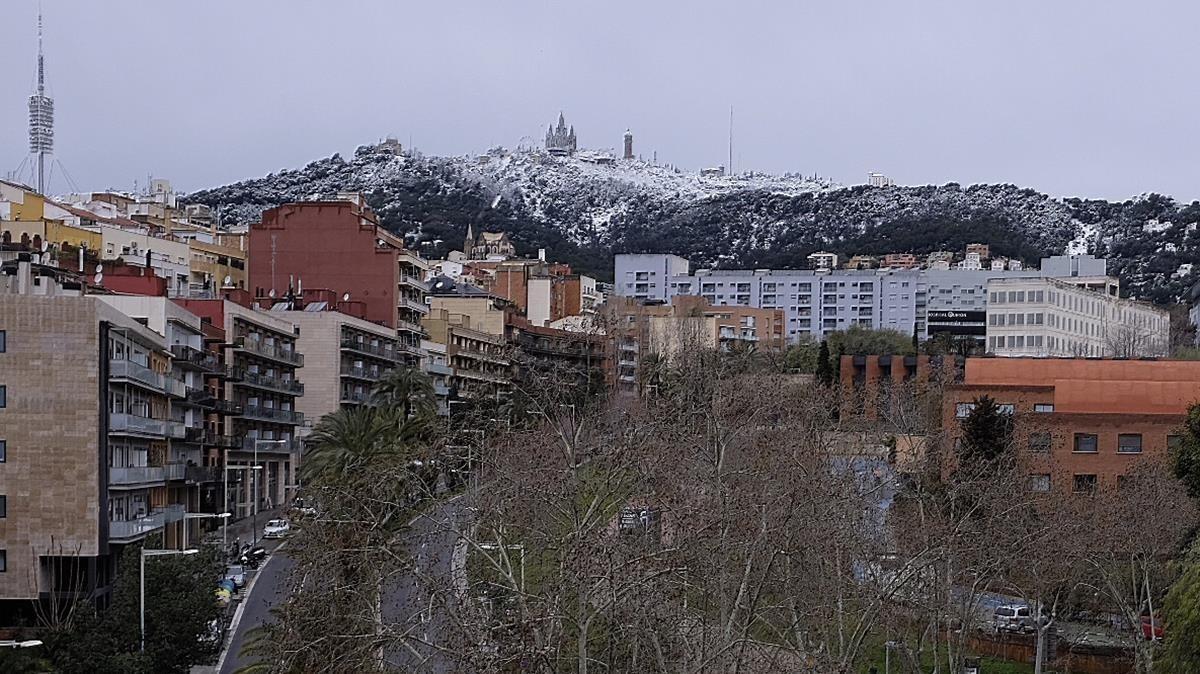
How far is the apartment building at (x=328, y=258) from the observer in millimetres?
84812

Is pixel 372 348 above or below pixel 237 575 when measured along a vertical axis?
above

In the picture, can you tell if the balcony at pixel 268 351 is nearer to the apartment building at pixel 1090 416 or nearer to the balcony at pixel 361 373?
the balcony at pixel 361 373

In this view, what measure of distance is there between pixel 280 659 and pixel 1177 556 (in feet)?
86.9

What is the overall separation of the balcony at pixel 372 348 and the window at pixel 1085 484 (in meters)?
36.6

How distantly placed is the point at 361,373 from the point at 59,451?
1376 inches

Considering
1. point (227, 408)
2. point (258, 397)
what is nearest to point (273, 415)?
point (258, 397)

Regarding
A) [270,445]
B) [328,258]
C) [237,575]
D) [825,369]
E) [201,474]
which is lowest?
[237,575]

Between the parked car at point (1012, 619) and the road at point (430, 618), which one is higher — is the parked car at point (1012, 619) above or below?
below

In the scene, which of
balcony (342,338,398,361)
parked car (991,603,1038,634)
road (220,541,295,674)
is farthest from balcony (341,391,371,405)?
parked car (991,603,1038,634)

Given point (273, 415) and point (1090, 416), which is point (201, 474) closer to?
point (273, 415)

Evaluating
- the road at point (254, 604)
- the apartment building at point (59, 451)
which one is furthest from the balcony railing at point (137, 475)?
the road at point (254, 604)

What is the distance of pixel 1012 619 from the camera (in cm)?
4412

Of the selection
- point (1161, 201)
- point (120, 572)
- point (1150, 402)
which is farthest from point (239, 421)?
point (1161, 201)

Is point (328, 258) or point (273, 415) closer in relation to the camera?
point (273, 415)
